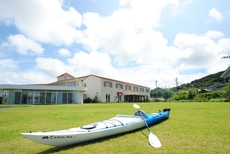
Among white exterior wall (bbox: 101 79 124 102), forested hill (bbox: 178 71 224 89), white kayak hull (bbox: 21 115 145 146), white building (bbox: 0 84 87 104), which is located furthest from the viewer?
forested hill (bbox: 178 71 224 89)

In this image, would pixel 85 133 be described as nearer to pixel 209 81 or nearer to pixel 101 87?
pixel 101 87

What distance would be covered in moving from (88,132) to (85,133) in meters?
0.08

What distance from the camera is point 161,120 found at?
728cm

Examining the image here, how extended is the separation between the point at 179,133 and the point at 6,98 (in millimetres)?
28719

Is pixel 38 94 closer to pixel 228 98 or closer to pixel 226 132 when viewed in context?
pixel 226 132

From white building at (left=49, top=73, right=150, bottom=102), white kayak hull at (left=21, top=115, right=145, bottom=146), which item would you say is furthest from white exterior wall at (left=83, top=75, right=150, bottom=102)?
white kayak hull at (left=21, top=115, right=145, bottom=146)

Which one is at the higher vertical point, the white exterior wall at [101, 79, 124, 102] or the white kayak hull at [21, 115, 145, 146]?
the white exterior wall at [101, 79, 124, 102]

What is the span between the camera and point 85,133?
412 centimetres

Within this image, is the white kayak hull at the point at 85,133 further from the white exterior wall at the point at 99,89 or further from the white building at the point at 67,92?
the white exterior wall at the point at 99,89

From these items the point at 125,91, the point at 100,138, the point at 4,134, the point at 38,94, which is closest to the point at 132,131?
the point at 100,138

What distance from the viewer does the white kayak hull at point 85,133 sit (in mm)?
3590

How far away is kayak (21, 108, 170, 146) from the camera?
3.60 metres

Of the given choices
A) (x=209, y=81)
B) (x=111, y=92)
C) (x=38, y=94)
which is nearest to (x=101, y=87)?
(x=111, y=92)

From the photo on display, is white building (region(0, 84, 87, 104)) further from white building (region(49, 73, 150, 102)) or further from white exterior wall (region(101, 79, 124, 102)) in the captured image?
white exterior wall (region(101, 79, 124, 102))
